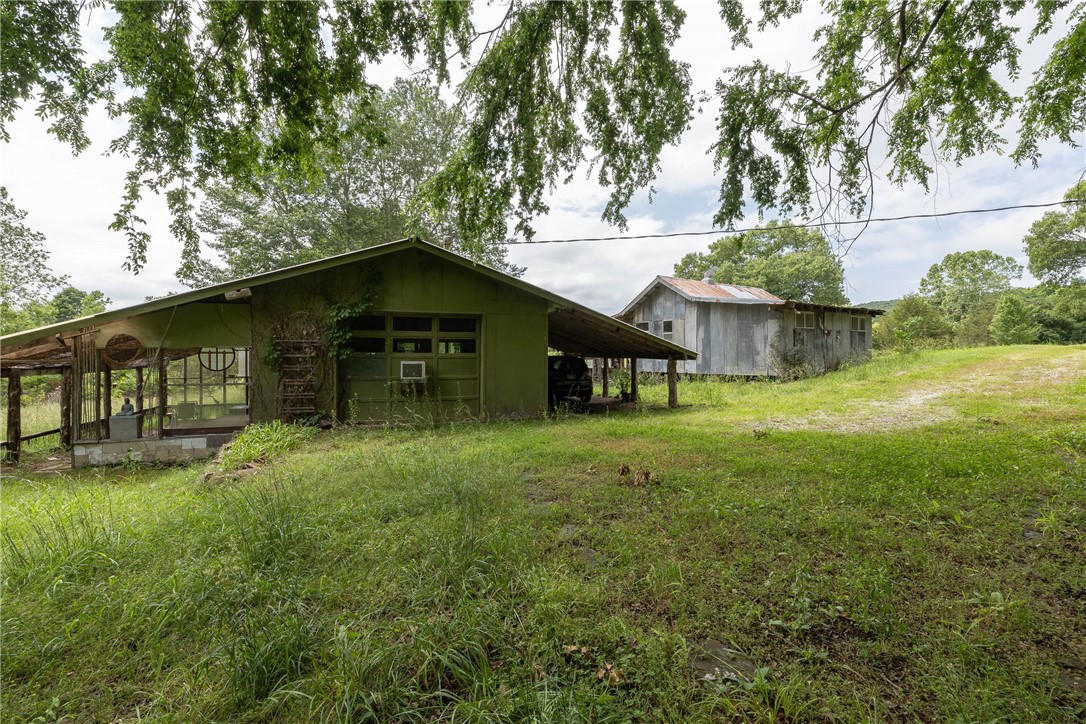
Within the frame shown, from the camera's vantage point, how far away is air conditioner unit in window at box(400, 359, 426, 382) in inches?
366

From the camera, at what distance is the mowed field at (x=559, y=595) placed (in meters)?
1.75

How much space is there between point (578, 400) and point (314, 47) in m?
9.18

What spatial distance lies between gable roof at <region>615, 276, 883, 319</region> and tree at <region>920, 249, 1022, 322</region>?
2974 centimetres

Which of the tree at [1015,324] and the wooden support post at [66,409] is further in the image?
the tree at [1015,324]

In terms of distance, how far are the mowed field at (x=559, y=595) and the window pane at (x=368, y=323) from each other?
468 centimetres

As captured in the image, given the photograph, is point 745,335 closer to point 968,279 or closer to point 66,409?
point 66,409

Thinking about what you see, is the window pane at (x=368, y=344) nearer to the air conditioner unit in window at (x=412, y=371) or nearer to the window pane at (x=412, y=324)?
the window pane at (x=412, y=324)

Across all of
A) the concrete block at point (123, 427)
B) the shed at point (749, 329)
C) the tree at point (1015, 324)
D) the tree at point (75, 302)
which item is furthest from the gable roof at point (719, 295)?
the tree at point (75, 302)

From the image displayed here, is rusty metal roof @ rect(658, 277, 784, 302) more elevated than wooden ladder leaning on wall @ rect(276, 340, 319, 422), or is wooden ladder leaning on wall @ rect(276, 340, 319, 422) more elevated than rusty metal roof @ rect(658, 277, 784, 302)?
rusty metal roof @ rect(658, 277, 784, 302)

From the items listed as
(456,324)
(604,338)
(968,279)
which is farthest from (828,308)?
(968,279)

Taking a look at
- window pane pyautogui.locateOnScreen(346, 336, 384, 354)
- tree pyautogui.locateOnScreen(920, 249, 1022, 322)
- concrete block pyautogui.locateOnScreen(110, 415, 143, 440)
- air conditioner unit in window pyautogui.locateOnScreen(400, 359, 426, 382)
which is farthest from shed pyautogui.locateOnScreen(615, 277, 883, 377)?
tree pyautogui.locateOnScreen(920, 249, 1022, 322)

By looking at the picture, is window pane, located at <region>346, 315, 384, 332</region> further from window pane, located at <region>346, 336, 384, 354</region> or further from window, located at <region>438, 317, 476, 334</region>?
window, located at <region>438, 317, 476, 334</region>

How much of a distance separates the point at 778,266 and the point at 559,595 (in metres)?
38.2

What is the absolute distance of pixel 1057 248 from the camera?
92.8 feet
